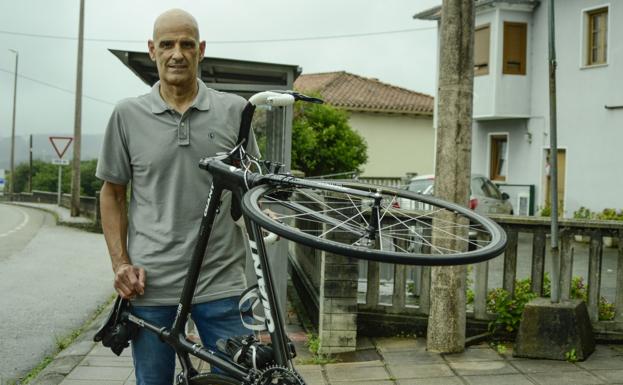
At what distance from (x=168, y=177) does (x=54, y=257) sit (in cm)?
1313

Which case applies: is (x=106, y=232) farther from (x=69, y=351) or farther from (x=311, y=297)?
(x=311, y=297)

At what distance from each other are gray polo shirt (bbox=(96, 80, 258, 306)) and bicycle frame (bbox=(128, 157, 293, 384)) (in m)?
0.13

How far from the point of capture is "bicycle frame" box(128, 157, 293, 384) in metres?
2.71

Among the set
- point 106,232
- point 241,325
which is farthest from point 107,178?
point 241,325

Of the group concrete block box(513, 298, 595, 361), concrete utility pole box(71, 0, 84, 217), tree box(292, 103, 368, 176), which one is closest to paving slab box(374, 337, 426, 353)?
concrete block box(513, 298, 595, 361)

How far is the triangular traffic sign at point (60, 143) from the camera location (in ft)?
94.3

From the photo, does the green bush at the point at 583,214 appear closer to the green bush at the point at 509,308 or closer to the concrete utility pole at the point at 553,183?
the green bush at the point at 509,308

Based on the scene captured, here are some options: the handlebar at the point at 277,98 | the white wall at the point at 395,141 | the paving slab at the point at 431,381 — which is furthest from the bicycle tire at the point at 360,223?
the white wall at the point at 395,141

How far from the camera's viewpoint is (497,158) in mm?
27484

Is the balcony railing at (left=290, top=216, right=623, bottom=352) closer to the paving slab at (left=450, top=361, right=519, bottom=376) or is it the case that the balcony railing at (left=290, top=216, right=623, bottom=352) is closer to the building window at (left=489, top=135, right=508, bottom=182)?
the paving slab at (left=450, top=361, right=519, bottom=376)

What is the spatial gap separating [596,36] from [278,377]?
22.7 m

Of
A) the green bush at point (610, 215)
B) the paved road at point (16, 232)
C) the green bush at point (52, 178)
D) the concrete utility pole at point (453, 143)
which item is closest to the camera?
the concrete utility pole at point (453, 143)

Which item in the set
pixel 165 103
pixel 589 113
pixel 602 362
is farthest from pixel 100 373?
pixel 589 113

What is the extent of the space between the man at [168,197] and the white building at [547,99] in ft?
66.0
